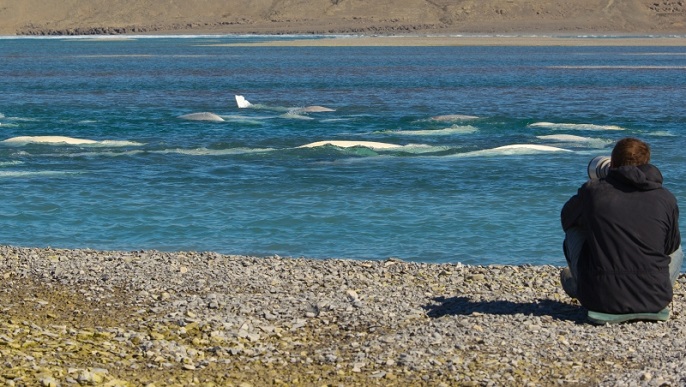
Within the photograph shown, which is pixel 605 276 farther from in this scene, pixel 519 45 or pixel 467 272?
pixel 519 45

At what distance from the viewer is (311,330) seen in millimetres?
10219

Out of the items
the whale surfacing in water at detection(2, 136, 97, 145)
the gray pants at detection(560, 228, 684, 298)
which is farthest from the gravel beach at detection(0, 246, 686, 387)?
the whale surfacing in water at detection(2, 136, 97, 145)

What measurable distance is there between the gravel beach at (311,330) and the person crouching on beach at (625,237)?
28 cm

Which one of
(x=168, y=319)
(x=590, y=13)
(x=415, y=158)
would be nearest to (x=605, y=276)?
(x=168, y=319)

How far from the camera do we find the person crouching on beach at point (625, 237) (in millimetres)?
9844

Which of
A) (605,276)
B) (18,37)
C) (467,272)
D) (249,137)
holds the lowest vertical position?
(18,37)

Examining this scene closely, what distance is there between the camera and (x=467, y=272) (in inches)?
522

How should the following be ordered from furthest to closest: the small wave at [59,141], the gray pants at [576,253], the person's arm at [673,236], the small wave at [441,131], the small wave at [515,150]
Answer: the small wave at [441,131] < the small wave at [59,141] < the small wave at [515,150] < the gray pants at [576,253] < the person's arm at [673,236]

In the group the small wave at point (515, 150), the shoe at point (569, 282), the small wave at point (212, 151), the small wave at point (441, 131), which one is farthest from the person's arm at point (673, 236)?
the small wave at point (441, 131)

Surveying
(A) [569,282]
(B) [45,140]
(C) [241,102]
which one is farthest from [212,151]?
(A) [569,282]

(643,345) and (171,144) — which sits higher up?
(643,345)

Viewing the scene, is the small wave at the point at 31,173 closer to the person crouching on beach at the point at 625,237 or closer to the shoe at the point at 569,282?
the shoe at the point at 569,282

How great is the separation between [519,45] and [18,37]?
9675cm

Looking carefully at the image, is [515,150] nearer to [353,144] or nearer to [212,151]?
[353,144]
